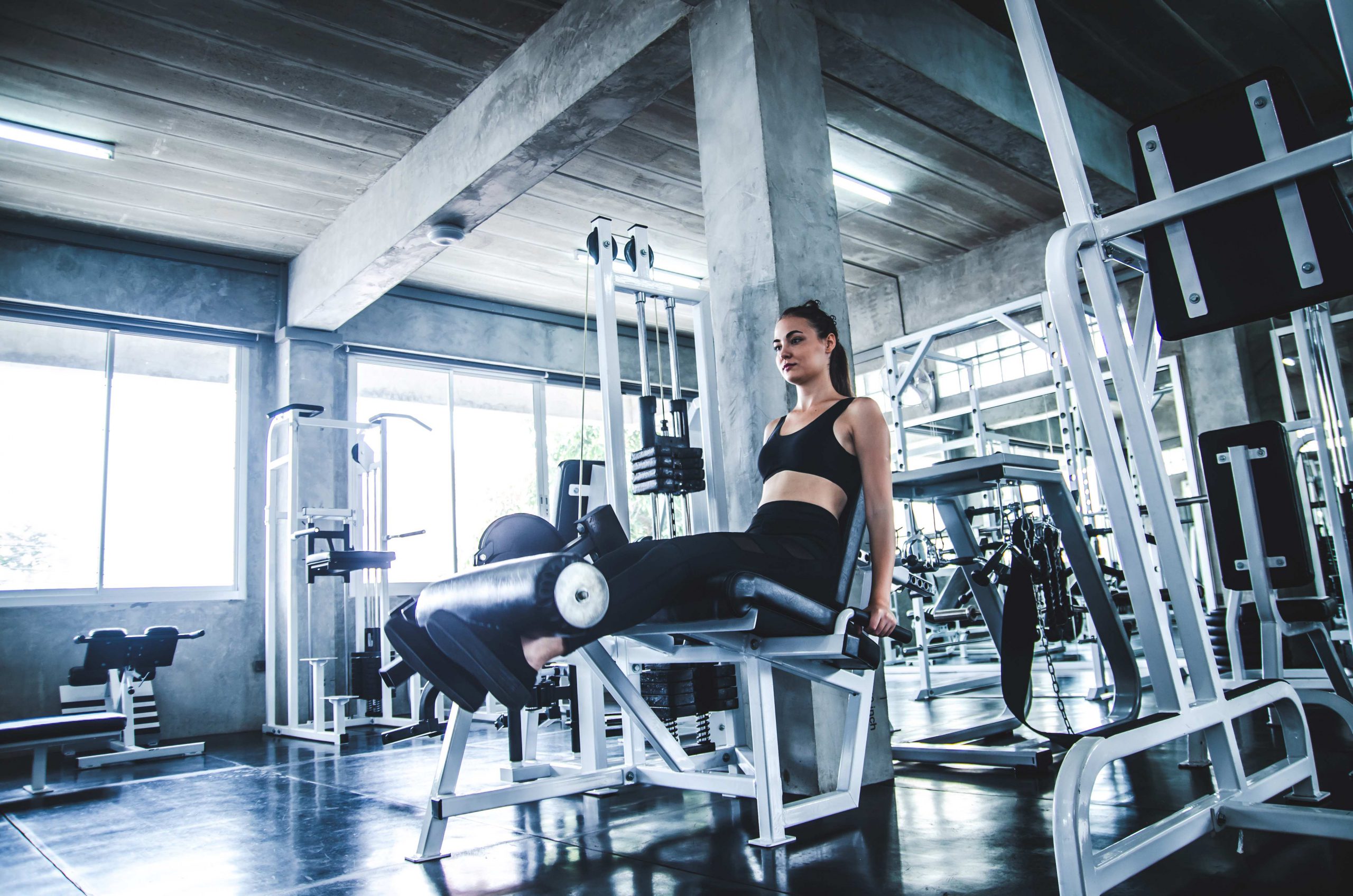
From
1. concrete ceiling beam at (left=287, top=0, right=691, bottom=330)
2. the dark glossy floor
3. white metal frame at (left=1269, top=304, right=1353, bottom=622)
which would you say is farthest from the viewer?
concrete ceiling beam at (left=287, top=0, right=691, bottom=330)

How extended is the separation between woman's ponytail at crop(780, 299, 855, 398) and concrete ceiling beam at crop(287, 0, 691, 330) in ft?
4.70

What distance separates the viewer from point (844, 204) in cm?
601

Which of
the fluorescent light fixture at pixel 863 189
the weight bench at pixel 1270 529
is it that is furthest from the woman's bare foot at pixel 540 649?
the fluorescent light fixture at pixel 863 189

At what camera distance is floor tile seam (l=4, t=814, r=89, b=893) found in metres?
2.07

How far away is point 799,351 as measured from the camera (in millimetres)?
2369

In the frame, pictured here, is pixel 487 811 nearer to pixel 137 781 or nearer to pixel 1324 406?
pixel 137 781

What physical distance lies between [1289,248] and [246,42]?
13.5ft

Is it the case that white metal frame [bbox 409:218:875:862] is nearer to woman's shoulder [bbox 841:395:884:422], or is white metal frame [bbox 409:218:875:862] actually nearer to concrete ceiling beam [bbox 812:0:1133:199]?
woman's shoulder [bbox 841:395:884:422]

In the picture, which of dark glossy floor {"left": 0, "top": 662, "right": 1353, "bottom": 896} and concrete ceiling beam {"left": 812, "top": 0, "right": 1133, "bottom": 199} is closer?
dark glossy floor {"left": 0, "top": 662, "right": 1353, "bottom": 896}

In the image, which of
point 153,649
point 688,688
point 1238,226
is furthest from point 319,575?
point 1238,226

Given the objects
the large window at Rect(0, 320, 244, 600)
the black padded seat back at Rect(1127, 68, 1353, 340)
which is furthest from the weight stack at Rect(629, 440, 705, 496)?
the large window at Rect(0, 320, 244, 600)

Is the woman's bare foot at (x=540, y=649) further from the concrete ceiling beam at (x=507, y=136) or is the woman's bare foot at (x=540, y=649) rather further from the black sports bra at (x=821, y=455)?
the concrete ceiling beam at (x=507, y=136)

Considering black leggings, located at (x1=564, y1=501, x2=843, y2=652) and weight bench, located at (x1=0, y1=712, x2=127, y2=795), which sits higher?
black leggings, located at (x1=564, y1=501, x2=843, y2=652)

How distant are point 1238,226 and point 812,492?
1043mm
